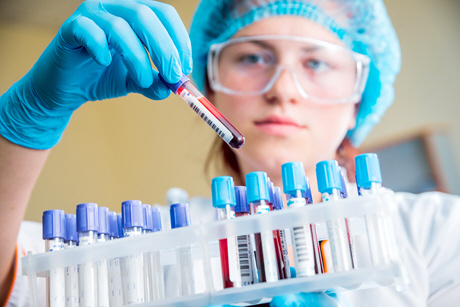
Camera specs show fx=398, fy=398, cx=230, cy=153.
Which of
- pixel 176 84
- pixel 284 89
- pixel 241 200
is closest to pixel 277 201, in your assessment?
pixel 241 200

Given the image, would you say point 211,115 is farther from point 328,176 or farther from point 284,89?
point 284,89

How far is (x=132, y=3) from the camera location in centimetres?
78

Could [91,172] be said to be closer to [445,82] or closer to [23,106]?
[23,106]

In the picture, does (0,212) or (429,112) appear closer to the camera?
(0,212)

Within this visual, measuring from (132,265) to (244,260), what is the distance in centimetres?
19

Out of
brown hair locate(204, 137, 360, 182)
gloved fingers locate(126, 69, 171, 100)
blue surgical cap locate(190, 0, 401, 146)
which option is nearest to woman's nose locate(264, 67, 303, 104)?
blue surgical cap locate(190, 0, 401, 146)

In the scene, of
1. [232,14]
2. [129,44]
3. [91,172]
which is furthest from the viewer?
[91,172]

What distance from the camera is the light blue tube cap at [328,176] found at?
0.61 metres

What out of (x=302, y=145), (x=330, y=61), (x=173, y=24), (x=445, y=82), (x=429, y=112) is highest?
(x=445, y=82)

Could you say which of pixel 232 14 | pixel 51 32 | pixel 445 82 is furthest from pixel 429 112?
pixel 51 32

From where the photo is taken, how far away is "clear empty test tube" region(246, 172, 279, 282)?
0.59 meters

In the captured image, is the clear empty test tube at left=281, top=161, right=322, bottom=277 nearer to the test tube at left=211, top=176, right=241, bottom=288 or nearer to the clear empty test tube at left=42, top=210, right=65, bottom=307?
the test tube at left=211, top=176, right=241, bottom=288

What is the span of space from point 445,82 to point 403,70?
8.8 inches

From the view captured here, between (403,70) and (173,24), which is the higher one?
(403,70)
